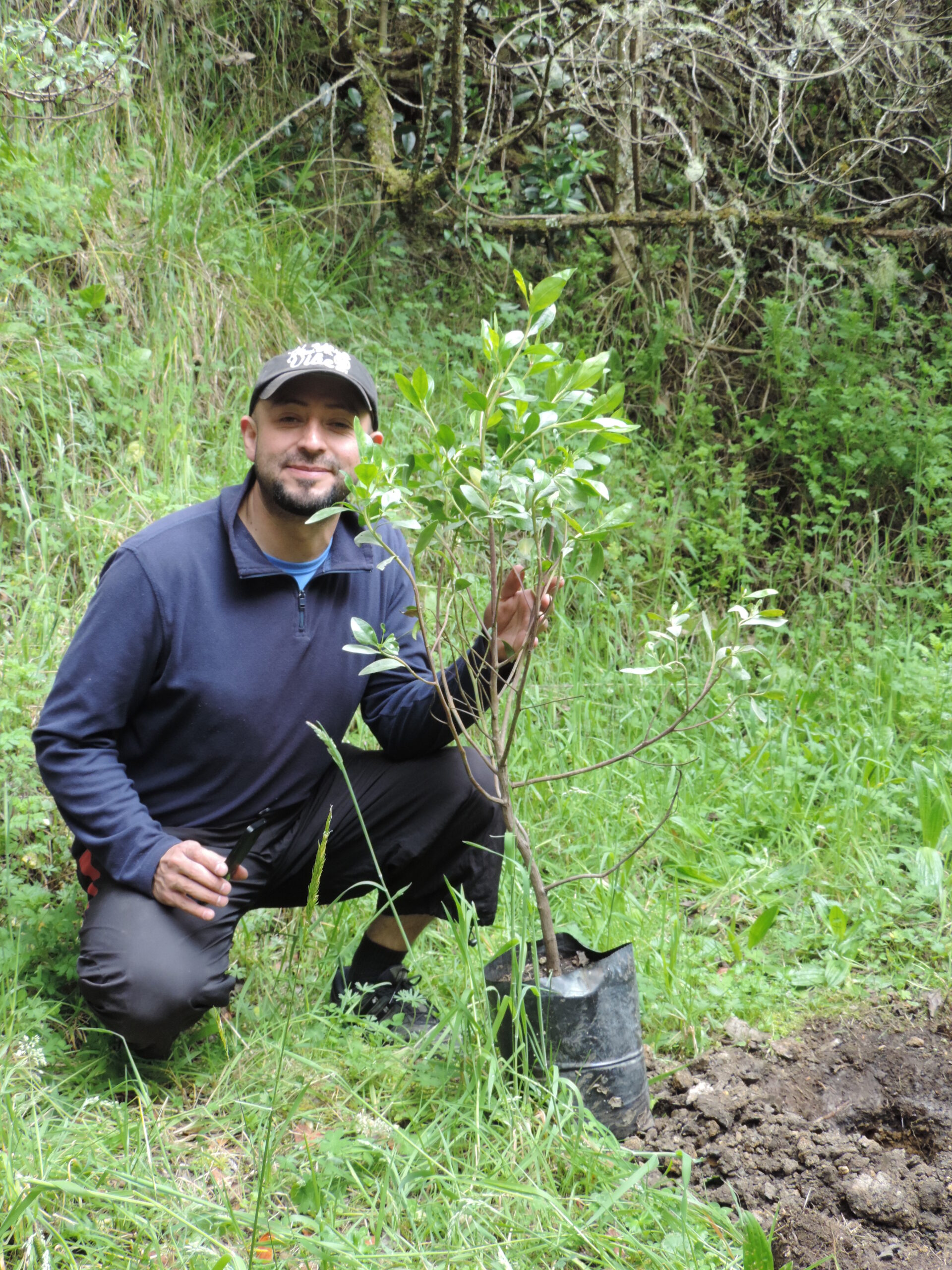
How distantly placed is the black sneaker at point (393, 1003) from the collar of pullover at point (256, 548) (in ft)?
3.20

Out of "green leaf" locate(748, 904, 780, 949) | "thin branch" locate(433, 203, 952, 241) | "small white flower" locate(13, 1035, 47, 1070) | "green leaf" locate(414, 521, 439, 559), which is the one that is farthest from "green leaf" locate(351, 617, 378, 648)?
"thin branch" locate(433, 203, 952, 241)

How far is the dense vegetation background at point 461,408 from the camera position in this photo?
2.09 m

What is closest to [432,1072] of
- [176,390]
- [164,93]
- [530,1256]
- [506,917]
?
[530,1256]

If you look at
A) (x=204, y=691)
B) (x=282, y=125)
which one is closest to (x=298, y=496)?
(x=204, y=691)

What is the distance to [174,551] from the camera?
8.46 feet

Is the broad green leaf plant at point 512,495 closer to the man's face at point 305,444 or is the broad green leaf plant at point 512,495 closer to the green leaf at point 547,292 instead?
the green leaf at point 547,292

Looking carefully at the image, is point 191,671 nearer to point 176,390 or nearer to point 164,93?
point 176,390

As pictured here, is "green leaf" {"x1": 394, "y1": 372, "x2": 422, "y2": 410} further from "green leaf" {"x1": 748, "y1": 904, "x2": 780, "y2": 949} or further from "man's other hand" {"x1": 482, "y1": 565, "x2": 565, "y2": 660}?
"green leaf" {"x1": 748, "y1": 904, "x2": 780, "y2": 949}

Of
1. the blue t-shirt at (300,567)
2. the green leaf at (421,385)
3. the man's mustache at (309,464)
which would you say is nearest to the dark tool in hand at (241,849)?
the blue t-shirt at (300,567)

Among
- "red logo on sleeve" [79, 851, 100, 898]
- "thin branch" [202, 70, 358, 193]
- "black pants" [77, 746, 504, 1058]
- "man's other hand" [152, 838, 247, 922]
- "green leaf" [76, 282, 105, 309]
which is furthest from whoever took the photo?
"thin branch" [202, 70, 358, 193]

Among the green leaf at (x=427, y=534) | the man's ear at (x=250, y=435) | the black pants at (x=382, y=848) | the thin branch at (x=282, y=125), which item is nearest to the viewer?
the green leaf at (x=427, y=534)

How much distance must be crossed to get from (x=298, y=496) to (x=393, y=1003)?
4.16ft

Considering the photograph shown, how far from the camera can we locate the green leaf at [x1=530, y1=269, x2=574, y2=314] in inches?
72.8

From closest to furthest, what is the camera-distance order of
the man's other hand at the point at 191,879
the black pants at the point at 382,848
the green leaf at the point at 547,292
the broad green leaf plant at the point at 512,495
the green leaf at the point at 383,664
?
1. the green leaf at the point at 547,292
2. the broad green leaf plant at the point at 512,495
3. the green leaf at the point at 383,664
4. the man's other hand at the point at 191,879
5. the black pants at the point at 382,848
